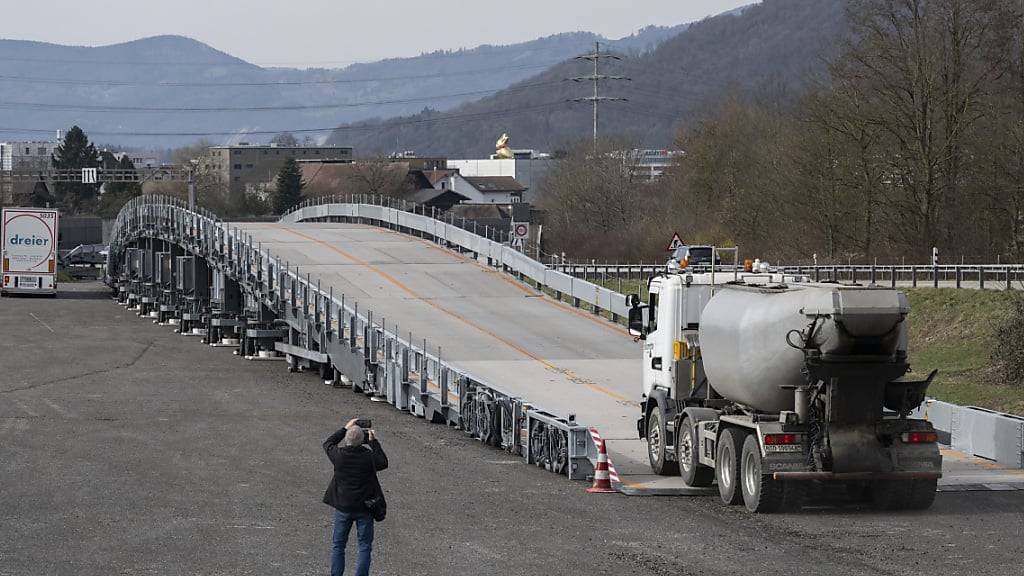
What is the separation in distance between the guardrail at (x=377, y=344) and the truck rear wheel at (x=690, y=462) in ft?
5.44

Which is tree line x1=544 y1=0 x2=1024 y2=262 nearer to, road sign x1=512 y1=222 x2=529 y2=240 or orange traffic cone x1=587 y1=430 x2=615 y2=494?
road sign x1=512 y1=222 x2=529 y2=240

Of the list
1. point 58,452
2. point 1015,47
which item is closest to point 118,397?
point 58,452

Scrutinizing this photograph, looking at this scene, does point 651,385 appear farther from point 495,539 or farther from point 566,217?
point 566,217

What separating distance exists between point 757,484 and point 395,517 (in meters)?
4.62

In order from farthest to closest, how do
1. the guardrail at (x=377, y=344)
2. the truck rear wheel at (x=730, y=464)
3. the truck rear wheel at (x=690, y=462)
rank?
the guardrail at (x=377, y=344)
the truck rear wheel at (x=690, y=462)
the truck rear wheel at (x=730, y=464)

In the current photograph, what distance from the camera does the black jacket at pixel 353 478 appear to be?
14.7 metres

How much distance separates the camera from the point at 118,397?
3531 centimetres

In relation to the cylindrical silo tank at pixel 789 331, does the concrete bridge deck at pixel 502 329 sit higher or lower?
lower

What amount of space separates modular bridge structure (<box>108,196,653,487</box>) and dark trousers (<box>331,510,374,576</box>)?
784cm

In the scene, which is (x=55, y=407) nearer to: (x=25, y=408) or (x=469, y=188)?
(x=25, y=408)

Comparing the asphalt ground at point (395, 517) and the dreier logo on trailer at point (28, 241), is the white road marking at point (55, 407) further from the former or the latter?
the dreier logo on trailer at point (28, 241)

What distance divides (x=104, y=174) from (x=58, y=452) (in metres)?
94.4

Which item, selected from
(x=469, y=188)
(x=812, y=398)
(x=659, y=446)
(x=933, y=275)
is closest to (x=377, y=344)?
(x=659, y=446)

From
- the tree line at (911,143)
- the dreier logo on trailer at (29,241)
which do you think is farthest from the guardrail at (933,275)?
the dreier logo on trailer at (29,241)
